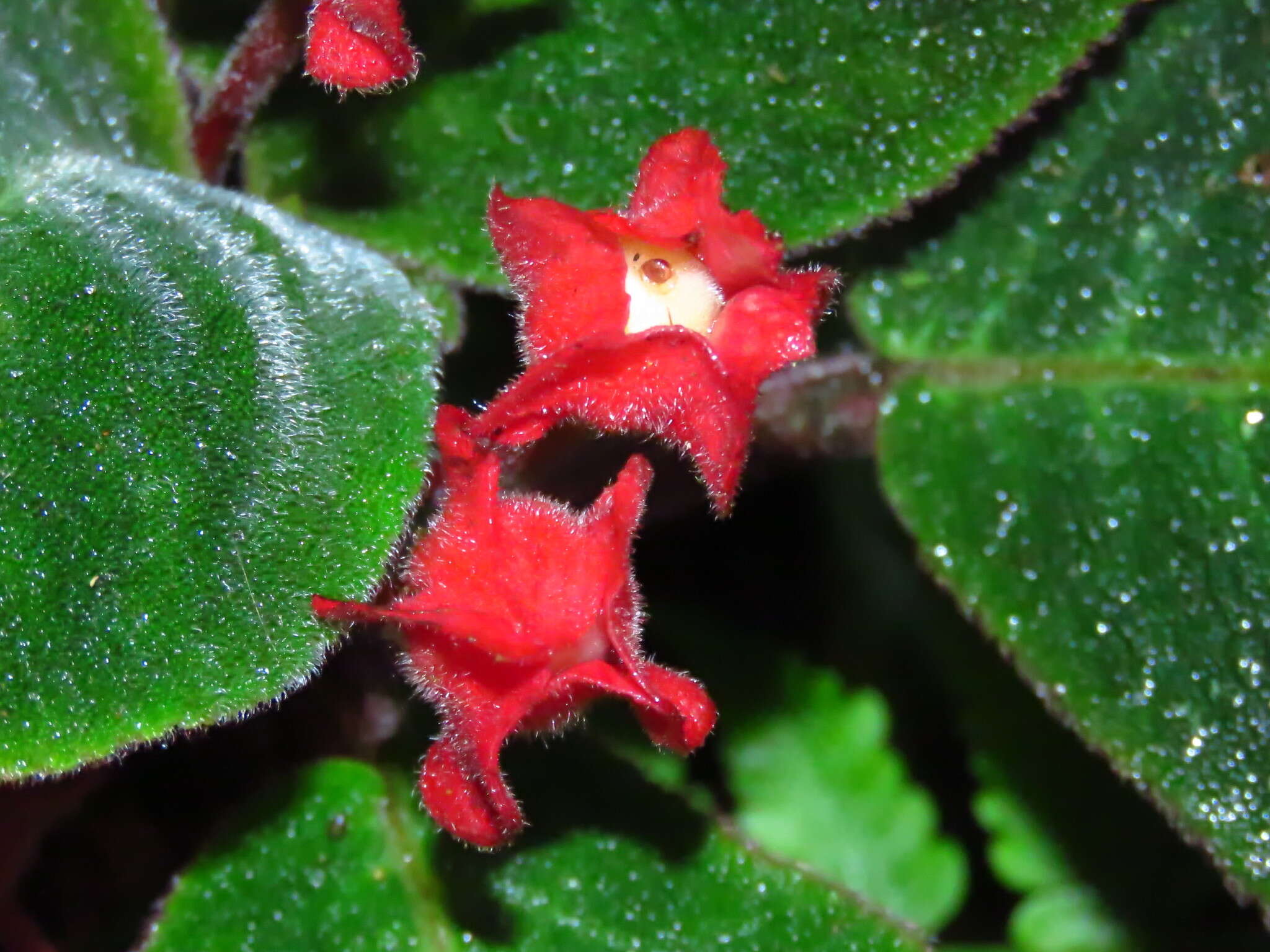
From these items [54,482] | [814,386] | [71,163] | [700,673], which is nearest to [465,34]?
[71,163]

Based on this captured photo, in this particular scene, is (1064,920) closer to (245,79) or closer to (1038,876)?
(1038,876)

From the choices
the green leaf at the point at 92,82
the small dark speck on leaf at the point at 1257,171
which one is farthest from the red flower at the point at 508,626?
the small dark speck on leaf at the point at 1257,171

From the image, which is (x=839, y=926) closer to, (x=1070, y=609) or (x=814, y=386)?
(x=1070, y=609)

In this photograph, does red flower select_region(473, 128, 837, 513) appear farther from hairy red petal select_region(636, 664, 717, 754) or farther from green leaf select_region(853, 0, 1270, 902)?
green leaf select_region(853, 0, 1270, 902)

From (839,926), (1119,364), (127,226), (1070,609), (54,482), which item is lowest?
(839,926)

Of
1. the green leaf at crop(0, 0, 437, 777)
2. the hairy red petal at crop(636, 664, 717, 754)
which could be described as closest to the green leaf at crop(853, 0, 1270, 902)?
the hairy red petal at crop(636, 664, 717, 754)

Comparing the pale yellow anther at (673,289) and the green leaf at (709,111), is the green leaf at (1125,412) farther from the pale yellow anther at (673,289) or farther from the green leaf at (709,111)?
the pale yellow anther at (673,289)

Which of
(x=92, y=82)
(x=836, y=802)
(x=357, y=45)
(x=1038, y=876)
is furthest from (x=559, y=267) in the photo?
(x=1038, y=876)
